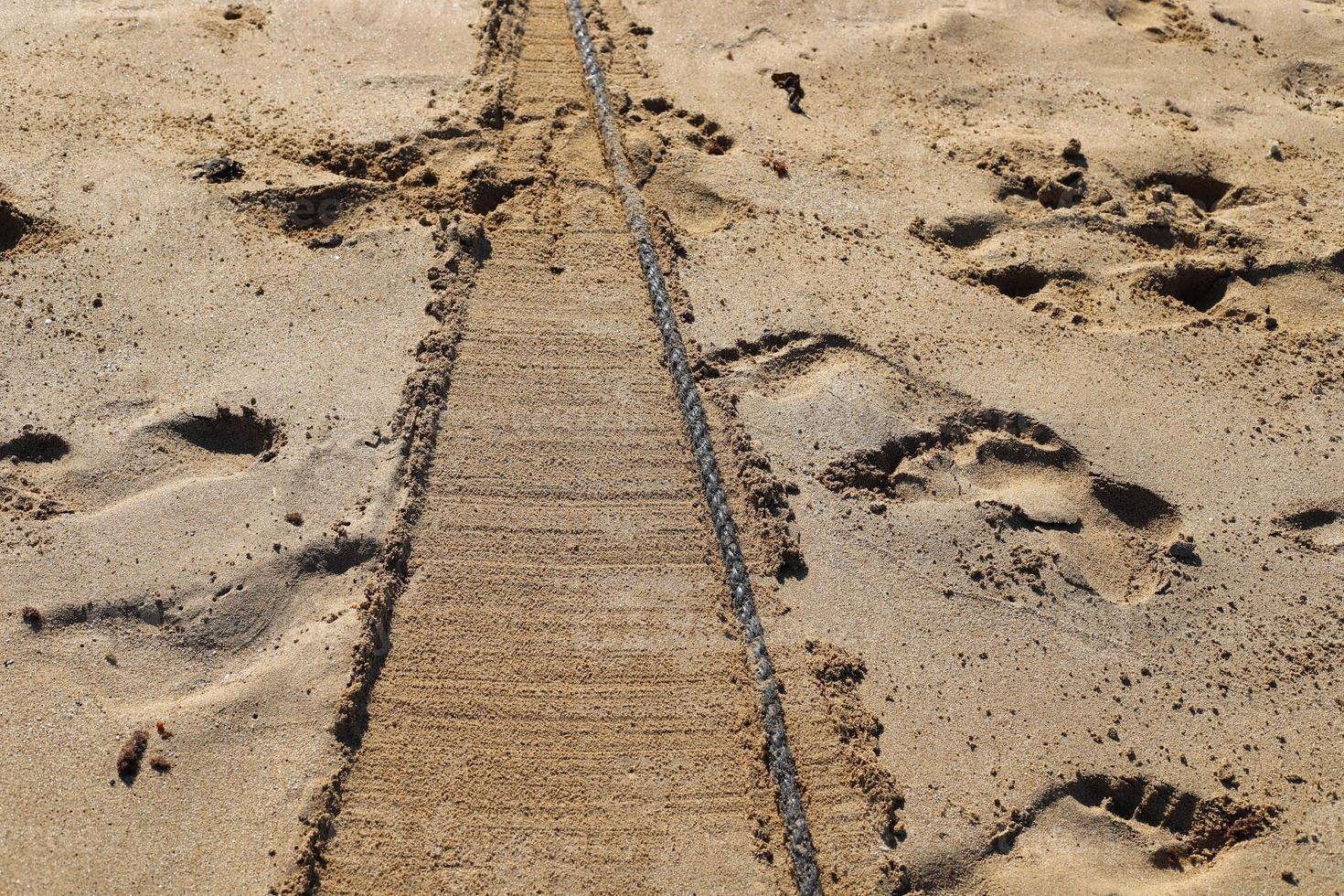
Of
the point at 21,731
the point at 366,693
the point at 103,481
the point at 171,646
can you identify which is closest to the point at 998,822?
the point at 366,693

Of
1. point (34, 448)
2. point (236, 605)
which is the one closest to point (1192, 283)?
point (236, 605)

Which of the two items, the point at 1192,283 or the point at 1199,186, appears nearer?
the point at 1192,283

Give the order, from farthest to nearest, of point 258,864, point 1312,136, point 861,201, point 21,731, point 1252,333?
1. point 1312,136
2. point 861,201
3. point 1252,333
4. point 21,731
5. point 258,864

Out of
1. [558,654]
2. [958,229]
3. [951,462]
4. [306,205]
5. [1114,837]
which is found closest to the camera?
[1114,837]

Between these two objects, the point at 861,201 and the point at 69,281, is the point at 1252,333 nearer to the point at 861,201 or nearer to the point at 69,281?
the point at 861,201

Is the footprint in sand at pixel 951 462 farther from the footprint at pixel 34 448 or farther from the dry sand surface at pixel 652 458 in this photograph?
the footprint at pixel 34 448

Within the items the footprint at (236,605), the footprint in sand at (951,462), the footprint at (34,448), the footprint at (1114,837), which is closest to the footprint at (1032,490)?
the footprint in sand at (951,462)

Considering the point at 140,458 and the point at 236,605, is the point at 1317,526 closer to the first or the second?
the point at 236,605
